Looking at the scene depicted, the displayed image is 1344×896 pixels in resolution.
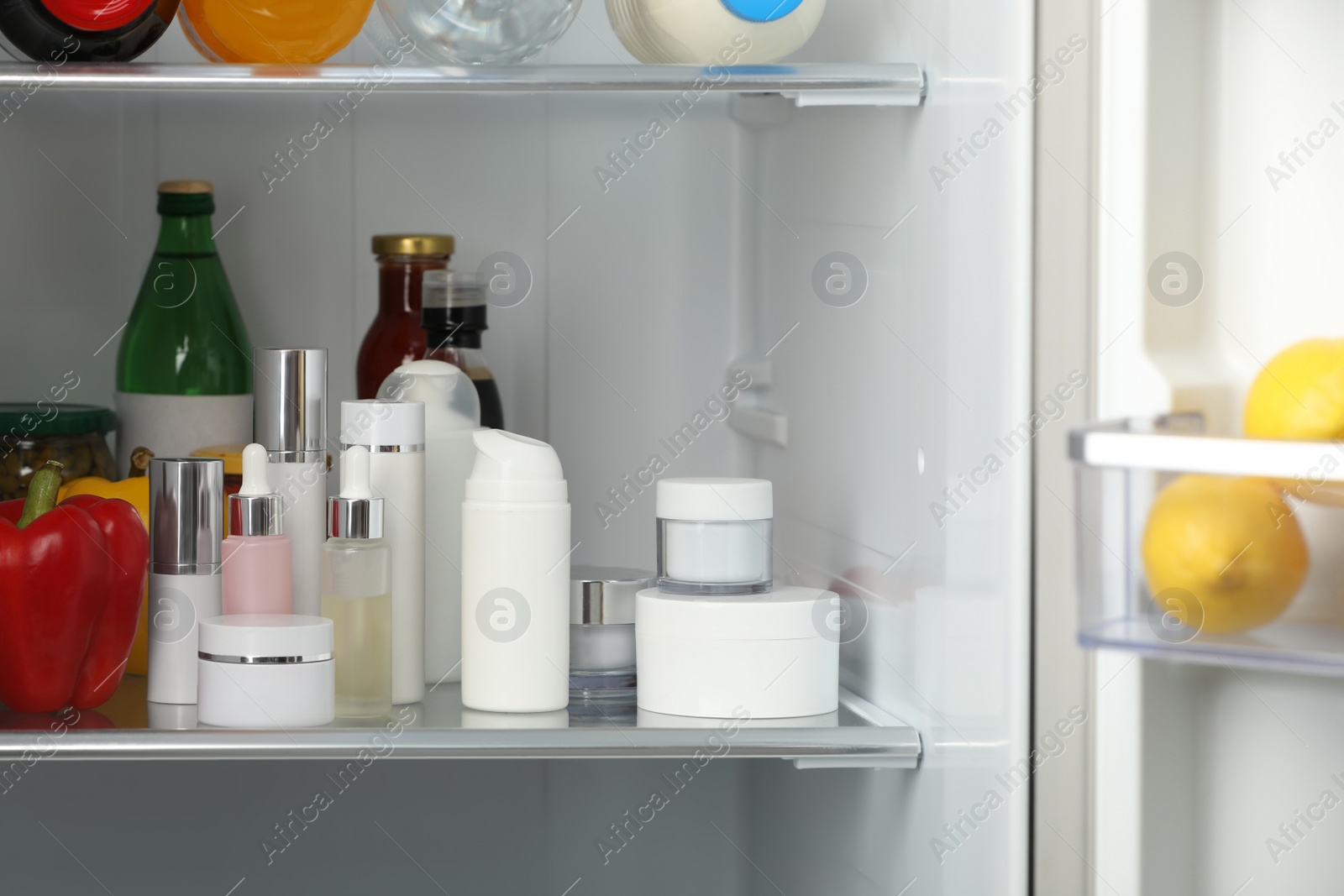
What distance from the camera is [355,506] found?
83 centimetres

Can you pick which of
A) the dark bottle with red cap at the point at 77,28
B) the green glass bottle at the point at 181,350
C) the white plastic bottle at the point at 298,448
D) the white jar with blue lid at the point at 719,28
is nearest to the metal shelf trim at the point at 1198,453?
the white jar with blue lid at the point at 719,28

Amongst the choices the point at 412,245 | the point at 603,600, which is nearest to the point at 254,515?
the point at 603,600

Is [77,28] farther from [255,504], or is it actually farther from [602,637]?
[602,637]

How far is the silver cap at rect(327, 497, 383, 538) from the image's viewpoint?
0.83 m

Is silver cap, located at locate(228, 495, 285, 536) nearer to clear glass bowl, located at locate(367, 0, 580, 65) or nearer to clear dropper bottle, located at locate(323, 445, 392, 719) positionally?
clear dropper bottle, located at locate(323, 445, 392, 719)

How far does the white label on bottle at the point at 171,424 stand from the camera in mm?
1061

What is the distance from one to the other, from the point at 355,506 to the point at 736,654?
256 mm

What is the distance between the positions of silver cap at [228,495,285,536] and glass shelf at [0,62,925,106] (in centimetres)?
25

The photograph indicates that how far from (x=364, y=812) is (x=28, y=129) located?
671mm

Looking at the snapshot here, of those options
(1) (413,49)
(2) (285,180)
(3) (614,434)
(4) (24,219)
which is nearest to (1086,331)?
(1) (413,49)

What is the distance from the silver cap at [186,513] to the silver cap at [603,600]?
0.23 m

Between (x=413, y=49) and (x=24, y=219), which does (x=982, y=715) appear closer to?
(x=413, y=49)

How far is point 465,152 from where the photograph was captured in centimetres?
120

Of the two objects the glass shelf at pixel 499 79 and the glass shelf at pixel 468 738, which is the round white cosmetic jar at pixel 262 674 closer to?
the glass shelf at pixel 468 738
